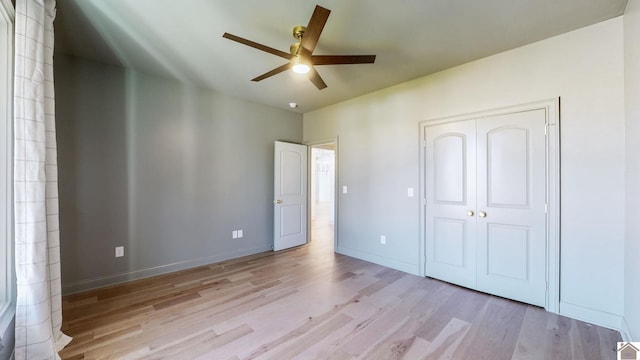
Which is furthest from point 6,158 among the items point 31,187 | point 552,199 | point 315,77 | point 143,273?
point 552,199

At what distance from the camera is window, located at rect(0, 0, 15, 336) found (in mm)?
1698

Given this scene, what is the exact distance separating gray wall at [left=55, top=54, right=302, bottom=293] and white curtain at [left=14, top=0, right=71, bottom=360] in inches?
51.2

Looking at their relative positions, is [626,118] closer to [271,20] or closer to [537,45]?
[537,45]

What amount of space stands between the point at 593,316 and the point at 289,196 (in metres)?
3.98

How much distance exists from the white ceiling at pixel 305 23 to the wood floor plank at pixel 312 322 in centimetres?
263

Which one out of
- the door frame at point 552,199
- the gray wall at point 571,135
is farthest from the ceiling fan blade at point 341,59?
the door frame at point 552,199

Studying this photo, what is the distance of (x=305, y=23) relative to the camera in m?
2.23

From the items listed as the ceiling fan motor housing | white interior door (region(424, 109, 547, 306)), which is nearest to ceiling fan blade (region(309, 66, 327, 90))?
the ceiling fan motor housing

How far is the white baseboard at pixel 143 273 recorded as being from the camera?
9.37 feet

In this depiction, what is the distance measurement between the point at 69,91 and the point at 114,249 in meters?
1.85

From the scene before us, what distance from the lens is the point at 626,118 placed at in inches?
81.9

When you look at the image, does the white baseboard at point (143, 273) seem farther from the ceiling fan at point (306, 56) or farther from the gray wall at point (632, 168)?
the gray wall at point (632, 168)

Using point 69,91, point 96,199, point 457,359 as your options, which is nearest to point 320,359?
point 457,359

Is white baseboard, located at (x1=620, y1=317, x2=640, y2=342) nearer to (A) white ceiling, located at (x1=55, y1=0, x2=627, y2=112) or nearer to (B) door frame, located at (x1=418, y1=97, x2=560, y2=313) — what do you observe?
(B) door frame, located at (x1=418, y1=97, x2=560, y2=313)
